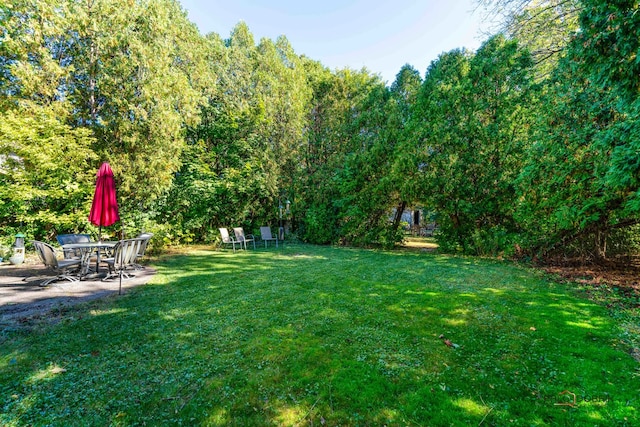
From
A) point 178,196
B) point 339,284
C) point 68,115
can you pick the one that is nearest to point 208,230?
point 178,196

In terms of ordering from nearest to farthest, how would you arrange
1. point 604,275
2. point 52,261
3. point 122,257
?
point 52,261 → point 122,257 → point 604,275

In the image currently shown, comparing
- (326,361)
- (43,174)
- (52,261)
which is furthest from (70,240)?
(326,361)

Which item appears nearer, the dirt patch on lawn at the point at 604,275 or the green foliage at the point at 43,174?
the dirt patch on lawn at the point at 604,275

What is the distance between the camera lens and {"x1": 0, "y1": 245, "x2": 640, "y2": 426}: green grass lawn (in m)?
2.22

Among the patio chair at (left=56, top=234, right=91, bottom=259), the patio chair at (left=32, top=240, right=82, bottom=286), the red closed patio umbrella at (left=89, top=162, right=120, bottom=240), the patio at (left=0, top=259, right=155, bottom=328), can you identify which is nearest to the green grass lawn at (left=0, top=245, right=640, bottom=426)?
the patio at (left=0, top=259, right=155, bottom=328)

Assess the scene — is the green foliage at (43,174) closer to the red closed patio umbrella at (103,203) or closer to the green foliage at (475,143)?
the red closed patio umbrella at (103,203)

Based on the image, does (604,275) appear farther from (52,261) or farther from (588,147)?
(52,261)

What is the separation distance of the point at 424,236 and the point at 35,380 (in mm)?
18943

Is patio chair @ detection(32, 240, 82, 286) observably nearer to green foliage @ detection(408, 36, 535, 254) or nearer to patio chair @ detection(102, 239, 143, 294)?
patio chair @ detection(102, 239, 143, 294)

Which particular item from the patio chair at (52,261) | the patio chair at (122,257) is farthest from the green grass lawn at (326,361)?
the patio chair at (52,261)

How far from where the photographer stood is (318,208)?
14.0 metres

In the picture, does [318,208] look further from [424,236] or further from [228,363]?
[228,363]

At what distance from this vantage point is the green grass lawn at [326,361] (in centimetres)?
222

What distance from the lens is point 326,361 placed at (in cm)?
292
